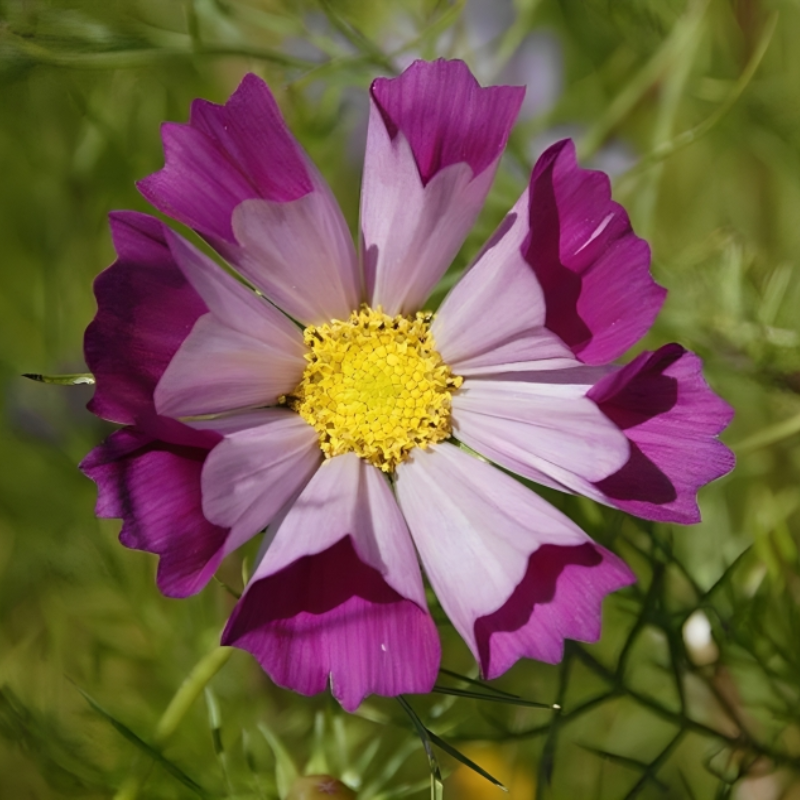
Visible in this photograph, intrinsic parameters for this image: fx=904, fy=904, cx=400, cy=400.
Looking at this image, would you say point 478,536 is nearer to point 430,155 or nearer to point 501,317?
point 501,317

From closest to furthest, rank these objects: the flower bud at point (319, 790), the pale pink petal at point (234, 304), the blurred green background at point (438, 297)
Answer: the pale pink petal at point (234, 304) < the flower bud at point (319, 790) < the blurred green background at point (438, 297)

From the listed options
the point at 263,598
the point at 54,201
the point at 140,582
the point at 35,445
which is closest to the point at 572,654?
the point at 263,598

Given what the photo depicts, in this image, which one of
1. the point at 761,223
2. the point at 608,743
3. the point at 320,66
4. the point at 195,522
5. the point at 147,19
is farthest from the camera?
the point at 761,223

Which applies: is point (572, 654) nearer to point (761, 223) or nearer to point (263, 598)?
point (263, 598)

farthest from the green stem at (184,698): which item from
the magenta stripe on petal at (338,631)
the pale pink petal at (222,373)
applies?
the pale pink petal at (222,373)

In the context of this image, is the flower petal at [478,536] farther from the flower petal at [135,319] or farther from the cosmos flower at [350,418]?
the flower petal at [135,319]

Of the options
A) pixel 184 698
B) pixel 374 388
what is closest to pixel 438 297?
pixel 374 388
